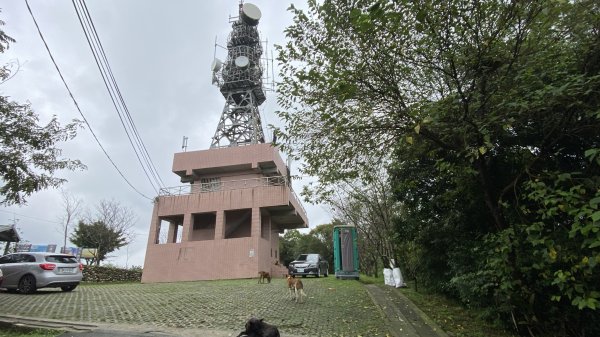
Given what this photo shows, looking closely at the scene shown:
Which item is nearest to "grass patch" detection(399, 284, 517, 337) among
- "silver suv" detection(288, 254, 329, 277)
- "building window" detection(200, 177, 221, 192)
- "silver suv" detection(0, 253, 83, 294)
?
"silver suv" detection(288, 254, 329, 277)

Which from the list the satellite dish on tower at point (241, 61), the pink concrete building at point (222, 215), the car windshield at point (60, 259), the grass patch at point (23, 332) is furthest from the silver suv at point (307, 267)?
the satellite dish on tower at point (241, 61)

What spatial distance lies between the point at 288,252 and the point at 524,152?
39.1 meters

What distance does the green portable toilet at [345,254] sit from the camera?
1731cm

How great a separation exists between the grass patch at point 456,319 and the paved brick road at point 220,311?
4.56 feet

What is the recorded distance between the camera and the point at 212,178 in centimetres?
2583

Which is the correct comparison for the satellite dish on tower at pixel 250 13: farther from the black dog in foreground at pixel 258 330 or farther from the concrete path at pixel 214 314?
the black dog in foreground at pixel 258 330

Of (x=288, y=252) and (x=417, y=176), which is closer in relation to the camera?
(x=417, y=176)

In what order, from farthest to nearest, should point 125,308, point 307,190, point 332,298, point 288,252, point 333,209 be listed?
1. point 288,252
2. point 333,209
3. point 307,190
4. point 332,298
5. point 125,308

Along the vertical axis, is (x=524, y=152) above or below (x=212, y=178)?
below


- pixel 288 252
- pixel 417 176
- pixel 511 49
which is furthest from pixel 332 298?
pixel 288 252

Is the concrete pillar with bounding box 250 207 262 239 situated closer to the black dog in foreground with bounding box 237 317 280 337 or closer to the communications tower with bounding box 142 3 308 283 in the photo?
the communications tower with bounding box 142 3 308 283

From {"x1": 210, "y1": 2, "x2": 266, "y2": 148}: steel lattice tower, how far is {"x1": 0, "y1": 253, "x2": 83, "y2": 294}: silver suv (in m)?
20.1

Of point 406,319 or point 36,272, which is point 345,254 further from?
point 36,272

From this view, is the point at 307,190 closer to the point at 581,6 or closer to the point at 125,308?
the point at 125,308
